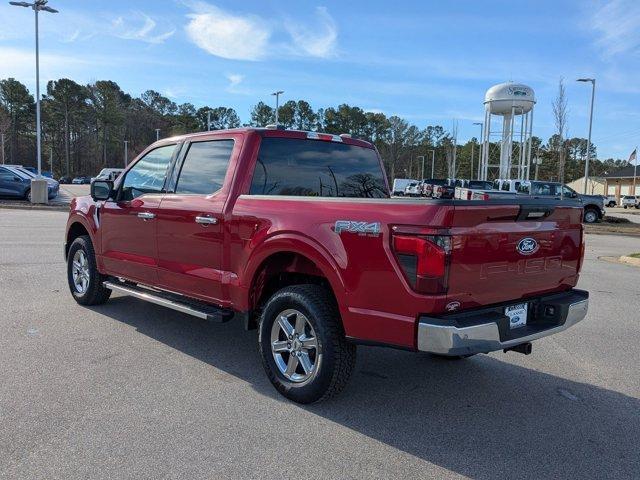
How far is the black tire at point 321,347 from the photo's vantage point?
3.82 meters

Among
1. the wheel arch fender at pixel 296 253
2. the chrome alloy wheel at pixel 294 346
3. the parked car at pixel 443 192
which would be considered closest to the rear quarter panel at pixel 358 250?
the wheel arch fender at pixel 296 253

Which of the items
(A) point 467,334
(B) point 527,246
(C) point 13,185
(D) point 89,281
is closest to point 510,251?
(B) point 527,246

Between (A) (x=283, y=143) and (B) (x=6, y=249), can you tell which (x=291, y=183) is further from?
(B) (x=6, y=249)

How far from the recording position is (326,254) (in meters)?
3.73

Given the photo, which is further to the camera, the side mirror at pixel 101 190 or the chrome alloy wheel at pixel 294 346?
the side mirror at pixel 101 190

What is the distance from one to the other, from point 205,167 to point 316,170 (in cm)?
102

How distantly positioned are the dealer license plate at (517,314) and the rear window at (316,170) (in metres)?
2.04

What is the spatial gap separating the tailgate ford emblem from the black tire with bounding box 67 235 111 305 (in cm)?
486

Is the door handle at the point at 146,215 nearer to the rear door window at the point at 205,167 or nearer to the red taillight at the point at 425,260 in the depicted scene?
the rear door window at the point at 205,167

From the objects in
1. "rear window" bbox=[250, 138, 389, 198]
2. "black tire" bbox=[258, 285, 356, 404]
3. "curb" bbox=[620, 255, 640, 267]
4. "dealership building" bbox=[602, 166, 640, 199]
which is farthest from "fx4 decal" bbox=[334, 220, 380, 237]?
"dealership building" bbox=[602, 166, 640, 199]

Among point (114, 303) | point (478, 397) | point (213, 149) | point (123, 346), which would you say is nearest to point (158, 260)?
point (123, 346)

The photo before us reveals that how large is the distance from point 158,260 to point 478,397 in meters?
3.18

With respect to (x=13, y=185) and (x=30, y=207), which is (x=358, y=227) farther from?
(x=13, y=185)

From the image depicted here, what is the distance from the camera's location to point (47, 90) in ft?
327
